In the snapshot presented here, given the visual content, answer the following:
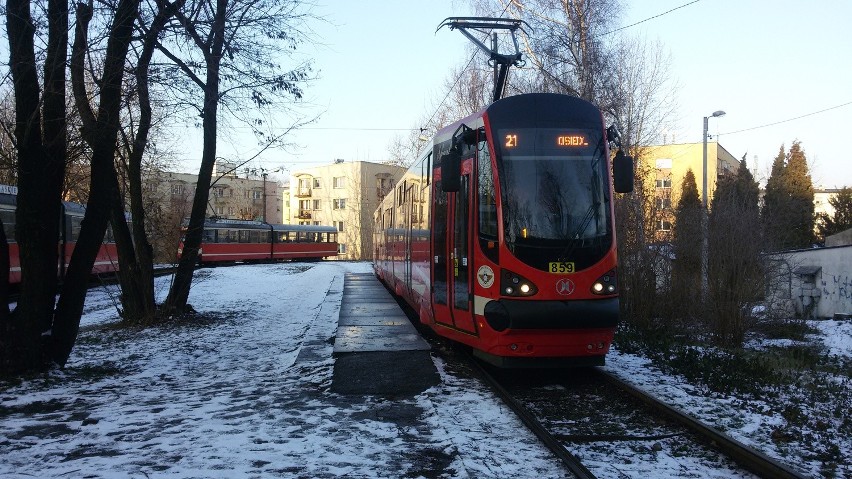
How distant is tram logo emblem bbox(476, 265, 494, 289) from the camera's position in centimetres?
740

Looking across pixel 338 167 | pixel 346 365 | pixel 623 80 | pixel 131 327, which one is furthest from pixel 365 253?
pixel 346 365

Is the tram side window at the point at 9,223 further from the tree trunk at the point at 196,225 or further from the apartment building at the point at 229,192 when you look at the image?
the tree trunk at the point at 196,225

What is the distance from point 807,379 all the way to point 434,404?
5159 millimetres

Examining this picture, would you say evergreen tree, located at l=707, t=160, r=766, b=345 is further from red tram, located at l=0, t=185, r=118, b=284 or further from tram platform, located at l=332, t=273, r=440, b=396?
red tram, located at l=0, t=185, r=118, b=284

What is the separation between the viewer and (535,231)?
7379mm

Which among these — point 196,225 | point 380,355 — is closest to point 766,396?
point 380,355

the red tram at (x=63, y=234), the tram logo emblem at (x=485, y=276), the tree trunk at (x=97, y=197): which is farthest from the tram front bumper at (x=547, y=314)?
the red tram at (x=63, y=234)

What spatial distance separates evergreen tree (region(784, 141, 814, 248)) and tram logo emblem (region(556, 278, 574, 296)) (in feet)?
141

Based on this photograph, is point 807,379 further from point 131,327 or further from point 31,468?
point 131,327

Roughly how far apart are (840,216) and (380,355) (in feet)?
160

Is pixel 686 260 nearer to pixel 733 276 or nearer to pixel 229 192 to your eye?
pixel 733 276

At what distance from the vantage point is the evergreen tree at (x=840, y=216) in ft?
151

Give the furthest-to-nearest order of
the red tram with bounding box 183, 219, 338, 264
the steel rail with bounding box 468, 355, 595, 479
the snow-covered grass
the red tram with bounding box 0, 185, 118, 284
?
the red tram with bounding box 183, 219, 338, 264 → the red tram with bounding box 0, 185, 118, 284 → the snow-covered grass → the steel rail with bounding box 468, 355, 595, 479

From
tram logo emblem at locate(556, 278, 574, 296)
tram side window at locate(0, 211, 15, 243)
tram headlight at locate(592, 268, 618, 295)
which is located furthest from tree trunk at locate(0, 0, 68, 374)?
tram side window at locate(0, 211, 15, 243)
